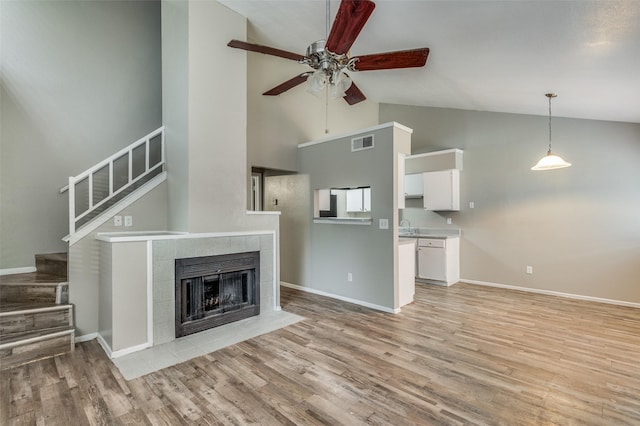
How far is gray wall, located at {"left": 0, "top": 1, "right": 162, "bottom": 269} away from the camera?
3.49 m

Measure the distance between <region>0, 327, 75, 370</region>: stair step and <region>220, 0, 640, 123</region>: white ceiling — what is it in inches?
156

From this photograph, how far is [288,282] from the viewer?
5480 millimetres

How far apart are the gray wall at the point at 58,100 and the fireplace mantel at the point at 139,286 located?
1.25m

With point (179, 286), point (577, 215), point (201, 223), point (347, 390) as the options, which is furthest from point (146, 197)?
point (577, 215)

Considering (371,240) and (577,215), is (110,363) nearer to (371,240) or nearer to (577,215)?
(371,240)

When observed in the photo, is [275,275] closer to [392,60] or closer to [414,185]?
[392,60]

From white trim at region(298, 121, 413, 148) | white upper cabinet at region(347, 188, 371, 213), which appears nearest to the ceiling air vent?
white trim at region(298, 121, 413, 148)

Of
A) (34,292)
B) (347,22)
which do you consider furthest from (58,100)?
(347,22)

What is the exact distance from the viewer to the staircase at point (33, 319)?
270cm

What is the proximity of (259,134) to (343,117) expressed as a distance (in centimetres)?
208

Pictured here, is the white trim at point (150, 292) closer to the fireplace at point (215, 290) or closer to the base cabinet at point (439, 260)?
the fireplace at point (215, 290)

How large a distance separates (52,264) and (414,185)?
5.85 m

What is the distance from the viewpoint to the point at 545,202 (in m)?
4.93

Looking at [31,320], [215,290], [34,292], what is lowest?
[31,320]
